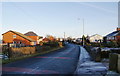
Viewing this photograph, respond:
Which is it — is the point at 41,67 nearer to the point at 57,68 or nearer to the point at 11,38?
the point at 57,68

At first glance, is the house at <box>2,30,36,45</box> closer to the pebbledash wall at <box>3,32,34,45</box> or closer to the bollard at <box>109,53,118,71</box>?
the pebbledash wall at <box>3,32,34,45</box>

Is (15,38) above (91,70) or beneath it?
above

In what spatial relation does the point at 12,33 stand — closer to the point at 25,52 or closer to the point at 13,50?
the point at 25,52

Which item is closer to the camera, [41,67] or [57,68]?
[57,68]

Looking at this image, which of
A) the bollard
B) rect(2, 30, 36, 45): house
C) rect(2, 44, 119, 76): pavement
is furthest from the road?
rect(2, 30, 36, 45): house

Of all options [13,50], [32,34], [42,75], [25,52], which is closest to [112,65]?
[42,75]

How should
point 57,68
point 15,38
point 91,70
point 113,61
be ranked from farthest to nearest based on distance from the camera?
point 15,38 → point 57,68 → point 91,70 → point 113,61

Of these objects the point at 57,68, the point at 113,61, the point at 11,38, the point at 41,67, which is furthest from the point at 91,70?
the point at 11,38

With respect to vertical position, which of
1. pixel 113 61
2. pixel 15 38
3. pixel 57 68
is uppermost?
pixel 15 38

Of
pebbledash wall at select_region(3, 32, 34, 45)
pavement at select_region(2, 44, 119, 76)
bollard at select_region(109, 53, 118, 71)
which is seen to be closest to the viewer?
pavement at select_region(2, 44, 119, 76)

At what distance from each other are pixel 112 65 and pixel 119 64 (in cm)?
Result: 117

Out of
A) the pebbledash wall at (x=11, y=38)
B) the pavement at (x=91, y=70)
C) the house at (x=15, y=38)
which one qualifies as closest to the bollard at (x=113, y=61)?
the pavement at (x=91, y=70)

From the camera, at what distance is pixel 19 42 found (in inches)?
1982

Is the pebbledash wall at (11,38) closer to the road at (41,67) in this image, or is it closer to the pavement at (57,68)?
the road at (41,67)
